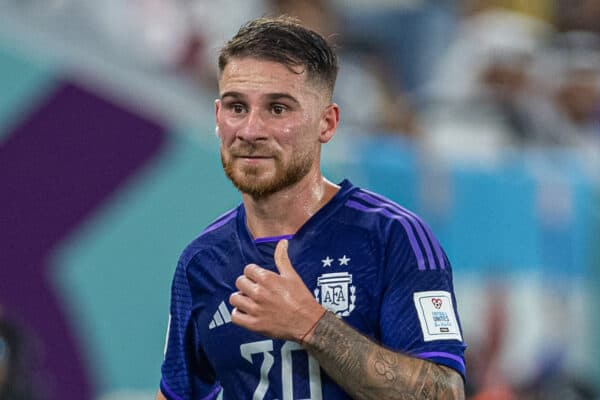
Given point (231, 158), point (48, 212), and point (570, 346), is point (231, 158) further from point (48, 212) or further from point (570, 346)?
point (570, 346)

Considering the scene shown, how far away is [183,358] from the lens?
4.21 meters

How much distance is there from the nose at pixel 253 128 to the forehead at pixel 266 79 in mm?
75

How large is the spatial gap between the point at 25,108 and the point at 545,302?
4.09 meters

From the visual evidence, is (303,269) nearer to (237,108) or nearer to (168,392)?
(237,108)

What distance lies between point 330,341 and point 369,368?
0.13m

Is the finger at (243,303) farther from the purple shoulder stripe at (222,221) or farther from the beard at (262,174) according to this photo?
the purple shoulder stripe at (222,221)

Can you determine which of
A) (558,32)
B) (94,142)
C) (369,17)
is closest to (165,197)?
(94,142)

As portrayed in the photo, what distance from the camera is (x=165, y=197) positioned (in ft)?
23.5

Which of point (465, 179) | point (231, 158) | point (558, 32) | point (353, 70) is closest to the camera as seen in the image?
point (231, 158)

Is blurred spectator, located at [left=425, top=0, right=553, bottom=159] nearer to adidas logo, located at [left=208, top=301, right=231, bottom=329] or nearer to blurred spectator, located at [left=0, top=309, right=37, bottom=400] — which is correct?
blurred spectator, located at [left=0, top=309, right=37, bottom=400]

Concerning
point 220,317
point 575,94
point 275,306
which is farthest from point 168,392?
point 575,94

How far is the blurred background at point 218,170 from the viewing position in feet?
22.2

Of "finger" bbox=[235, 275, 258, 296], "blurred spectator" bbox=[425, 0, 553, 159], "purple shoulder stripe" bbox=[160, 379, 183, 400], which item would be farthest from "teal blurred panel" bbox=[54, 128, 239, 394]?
"finger" bbox=[235, 275, 258, 296]

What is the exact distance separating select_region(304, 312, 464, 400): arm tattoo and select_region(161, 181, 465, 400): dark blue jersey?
0.30 ft
